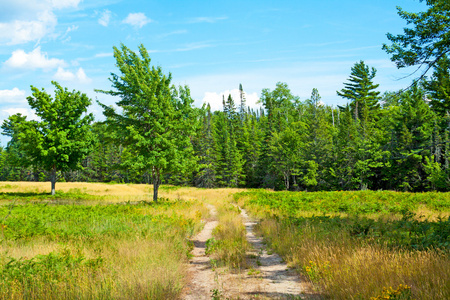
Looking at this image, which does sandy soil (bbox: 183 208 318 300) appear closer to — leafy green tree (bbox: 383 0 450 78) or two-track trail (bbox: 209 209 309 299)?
two-track trail (bbox: 209 209 309 299)

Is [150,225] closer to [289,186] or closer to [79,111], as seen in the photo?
[79,111]

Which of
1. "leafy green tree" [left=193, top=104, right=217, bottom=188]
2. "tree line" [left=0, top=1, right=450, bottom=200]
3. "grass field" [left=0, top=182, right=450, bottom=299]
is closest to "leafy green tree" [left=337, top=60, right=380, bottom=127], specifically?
"tree line" [left=0, top=1, right=450, bottom=200]

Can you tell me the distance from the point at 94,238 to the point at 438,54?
1195 cm

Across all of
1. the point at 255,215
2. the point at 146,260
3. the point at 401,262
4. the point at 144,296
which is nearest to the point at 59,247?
the point at 146,260

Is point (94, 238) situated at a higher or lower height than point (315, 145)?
lower

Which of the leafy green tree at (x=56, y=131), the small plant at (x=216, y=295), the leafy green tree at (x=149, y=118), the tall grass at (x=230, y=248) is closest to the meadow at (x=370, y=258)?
the tall grass at (x=230, y=248)

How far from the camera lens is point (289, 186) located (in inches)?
2221

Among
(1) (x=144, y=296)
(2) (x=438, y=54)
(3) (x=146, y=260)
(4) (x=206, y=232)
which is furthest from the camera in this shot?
(4) (x=206, y=232)

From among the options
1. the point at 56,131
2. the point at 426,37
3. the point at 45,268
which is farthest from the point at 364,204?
the point at 56,131

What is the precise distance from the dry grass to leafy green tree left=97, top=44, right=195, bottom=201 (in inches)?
547

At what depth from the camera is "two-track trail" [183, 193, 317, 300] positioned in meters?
5.46

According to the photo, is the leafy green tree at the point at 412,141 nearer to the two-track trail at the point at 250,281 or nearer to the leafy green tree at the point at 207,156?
the leafy green tree at the point at 207,156

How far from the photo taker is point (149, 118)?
769 inches

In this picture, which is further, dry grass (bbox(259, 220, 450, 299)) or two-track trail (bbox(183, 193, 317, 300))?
two-track trail (bbox(183, 193, 317, 300))
